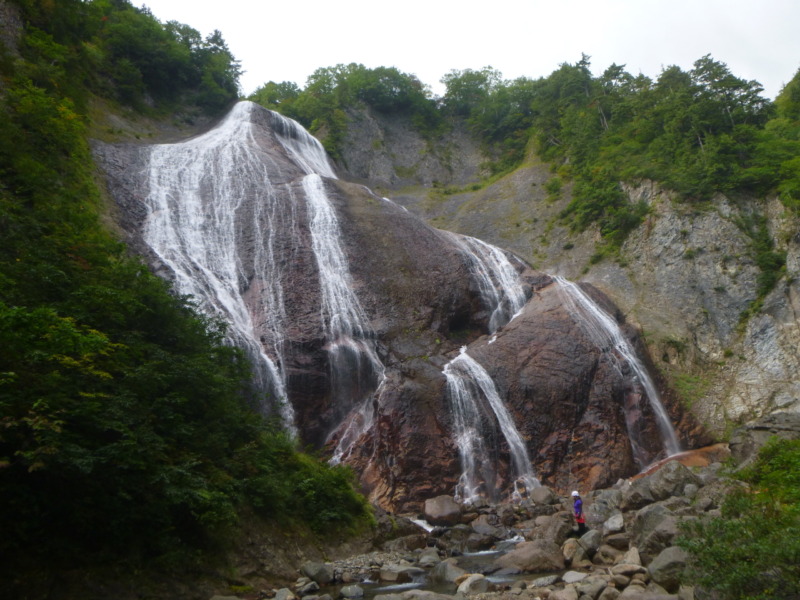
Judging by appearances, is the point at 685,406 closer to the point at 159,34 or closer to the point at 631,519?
the point at 631,519

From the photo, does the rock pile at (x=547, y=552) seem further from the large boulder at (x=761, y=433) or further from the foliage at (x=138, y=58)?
the foliage at (x=138, y=58)

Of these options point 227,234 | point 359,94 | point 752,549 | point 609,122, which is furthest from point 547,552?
point 359,94

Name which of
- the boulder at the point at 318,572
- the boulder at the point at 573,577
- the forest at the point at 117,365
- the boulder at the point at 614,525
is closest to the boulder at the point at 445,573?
the boulder at the point at 573,577

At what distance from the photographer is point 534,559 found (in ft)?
36.0

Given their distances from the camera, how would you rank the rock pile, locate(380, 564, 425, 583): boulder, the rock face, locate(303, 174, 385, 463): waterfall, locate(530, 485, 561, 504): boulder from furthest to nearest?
locate(303, 174, 385, 463): waterfall → the rock face → locate(530, 485, 561, 504): boulder → locate(380, 564, 425, 583): boulder → the rock pile

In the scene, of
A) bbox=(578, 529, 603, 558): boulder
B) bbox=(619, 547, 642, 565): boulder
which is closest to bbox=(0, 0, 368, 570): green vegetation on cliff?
bbox=(578, 529, 603, 558): boulder

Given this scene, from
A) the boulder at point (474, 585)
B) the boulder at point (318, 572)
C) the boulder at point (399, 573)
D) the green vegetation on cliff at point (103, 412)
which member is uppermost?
the green vegetation on cliff at point (103, 412)

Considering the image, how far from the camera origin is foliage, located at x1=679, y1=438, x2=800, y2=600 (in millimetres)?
6047

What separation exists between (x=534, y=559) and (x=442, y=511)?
13.0ft

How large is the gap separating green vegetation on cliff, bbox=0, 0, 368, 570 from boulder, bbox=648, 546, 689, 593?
22.3 feet

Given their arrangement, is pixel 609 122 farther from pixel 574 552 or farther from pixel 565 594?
pixel 565 594

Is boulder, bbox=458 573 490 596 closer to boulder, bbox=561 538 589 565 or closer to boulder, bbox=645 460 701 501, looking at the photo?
boulder, bbox=561 538 589 565

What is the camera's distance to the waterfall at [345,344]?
17828mm

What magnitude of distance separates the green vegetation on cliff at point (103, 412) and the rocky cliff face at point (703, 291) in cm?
1659
